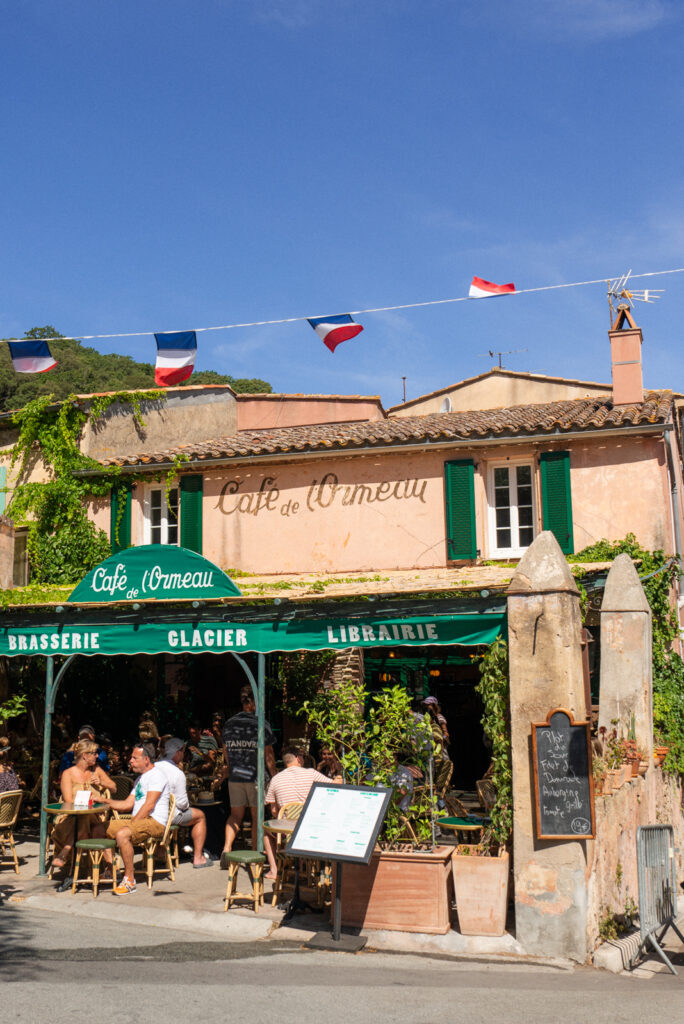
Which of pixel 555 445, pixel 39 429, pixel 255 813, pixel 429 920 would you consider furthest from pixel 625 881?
pixel 39 429

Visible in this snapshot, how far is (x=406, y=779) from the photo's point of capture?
7973 mm

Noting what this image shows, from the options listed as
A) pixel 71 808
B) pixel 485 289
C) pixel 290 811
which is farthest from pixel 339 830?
pixel 485 289

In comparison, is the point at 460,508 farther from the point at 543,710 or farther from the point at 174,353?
the point at 543,710

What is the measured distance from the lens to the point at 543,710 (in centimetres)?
746

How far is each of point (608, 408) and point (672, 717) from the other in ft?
18.6

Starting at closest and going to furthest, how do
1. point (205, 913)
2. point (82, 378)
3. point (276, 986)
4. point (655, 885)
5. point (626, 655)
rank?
point (276, 986) → point (655, 885) → point (205, 913) → point (626, 655) → point (82, 378)

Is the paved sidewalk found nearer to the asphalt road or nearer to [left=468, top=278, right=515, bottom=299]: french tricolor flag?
the asphalt road

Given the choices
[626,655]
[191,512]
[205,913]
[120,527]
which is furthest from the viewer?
[120,527]

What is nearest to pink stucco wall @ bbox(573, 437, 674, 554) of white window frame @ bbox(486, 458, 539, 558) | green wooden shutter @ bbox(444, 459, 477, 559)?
white window frame @ bbox(486, 458, 539, 558)

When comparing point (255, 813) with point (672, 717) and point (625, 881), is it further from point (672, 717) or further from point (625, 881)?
point (672, 717)

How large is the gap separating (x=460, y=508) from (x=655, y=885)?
8.12 metres

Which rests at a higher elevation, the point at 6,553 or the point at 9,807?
the point at 6,553

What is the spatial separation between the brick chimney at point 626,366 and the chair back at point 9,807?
437 inches

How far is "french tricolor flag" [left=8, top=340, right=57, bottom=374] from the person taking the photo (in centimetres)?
1428
